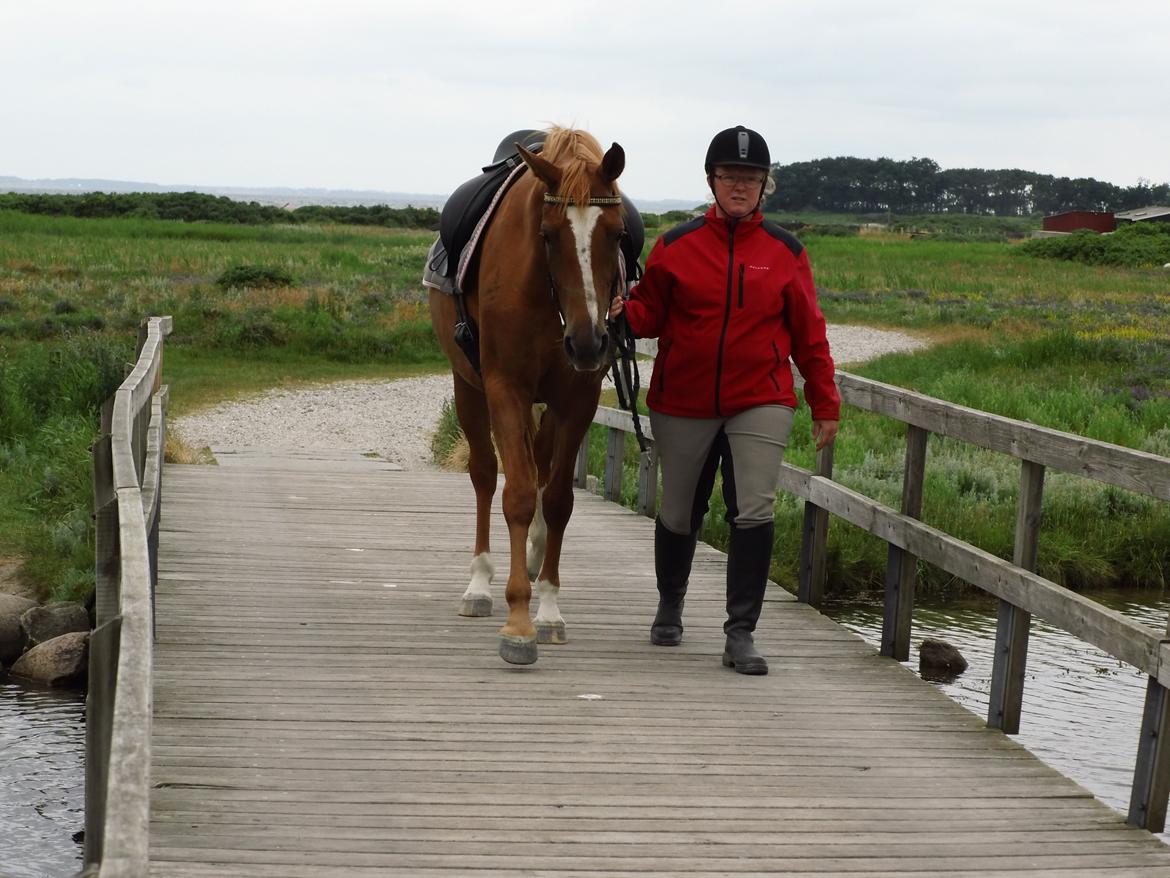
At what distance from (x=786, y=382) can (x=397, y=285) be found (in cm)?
2582

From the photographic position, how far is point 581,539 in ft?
28.6

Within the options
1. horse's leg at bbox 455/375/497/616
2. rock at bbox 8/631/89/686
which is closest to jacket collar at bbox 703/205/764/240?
horse's leg at bbox 455/375/497/616

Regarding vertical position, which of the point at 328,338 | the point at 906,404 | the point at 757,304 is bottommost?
the point at 328,338

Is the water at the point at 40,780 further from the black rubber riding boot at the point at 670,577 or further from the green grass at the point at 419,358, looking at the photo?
the black rubber riding boot at the point at 670,577

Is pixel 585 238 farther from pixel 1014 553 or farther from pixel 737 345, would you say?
pixel 1014 553

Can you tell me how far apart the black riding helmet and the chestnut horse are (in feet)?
1.42

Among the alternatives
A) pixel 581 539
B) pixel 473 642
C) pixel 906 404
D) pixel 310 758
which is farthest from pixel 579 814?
pixel 581 539

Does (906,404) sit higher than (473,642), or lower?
higher

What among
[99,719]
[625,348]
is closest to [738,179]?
[625,348]

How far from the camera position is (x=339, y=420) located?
1681 centimetres

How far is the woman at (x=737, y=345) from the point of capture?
17.2 ft

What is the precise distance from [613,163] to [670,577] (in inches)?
75.7

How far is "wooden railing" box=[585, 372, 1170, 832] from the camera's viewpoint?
165 inches

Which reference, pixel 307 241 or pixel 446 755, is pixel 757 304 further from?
pixel 307 241
